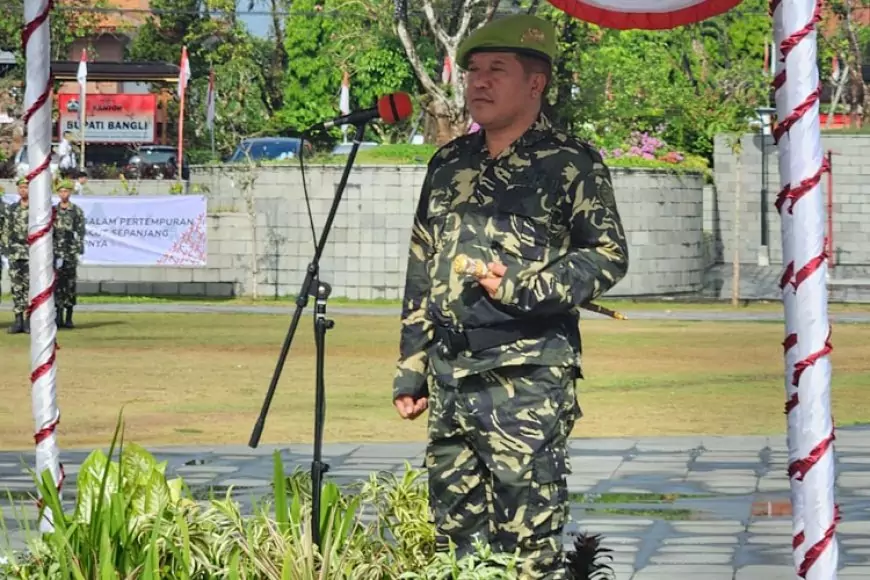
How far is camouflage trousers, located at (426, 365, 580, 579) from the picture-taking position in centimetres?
524

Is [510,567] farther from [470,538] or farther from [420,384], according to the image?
[420,384]

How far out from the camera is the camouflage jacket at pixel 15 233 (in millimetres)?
22375

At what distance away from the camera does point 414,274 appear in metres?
5.59

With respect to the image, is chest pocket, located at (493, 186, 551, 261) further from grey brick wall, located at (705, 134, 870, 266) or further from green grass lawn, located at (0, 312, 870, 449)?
grey brick wall, located at (705, 134, 870, 266)

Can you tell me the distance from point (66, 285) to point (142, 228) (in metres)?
5.33

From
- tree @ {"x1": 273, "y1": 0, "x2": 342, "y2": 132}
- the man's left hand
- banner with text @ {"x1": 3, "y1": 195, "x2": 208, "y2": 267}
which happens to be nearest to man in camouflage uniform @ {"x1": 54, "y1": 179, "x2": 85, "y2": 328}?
banner with text @ {"x1": 3, "y1": 195, "x2": 208, "y2": 267}

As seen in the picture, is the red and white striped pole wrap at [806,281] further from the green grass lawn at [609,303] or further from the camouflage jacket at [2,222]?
the green grass lawn at [609,303]

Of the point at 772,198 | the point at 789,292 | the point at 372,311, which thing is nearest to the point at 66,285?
the point at 372,311

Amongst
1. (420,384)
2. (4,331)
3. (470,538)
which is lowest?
(4,331)

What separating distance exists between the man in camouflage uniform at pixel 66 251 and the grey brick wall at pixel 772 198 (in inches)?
581

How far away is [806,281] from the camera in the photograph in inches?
191

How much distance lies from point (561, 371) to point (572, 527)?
11.4ft

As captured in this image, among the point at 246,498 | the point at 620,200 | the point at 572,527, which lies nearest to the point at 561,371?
the point at 572,527

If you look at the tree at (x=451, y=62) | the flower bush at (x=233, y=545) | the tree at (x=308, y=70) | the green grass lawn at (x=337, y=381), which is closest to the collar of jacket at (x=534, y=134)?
the flower bush at (x=233, y=545)
